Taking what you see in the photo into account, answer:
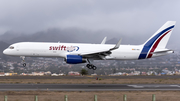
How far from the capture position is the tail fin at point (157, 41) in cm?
4856

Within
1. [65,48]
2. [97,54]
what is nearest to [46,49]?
[65,48]

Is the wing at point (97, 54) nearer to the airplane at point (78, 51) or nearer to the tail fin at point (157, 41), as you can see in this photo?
the airplane at point (78, 51)

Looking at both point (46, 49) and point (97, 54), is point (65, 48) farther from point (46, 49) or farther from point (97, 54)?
point (97, 54)

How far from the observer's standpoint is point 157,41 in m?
49.8

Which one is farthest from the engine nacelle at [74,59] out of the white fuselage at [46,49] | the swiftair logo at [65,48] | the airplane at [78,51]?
the swiftair logo at [65,48]

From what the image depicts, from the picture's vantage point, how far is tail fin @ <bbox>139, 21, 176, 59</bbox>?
1912 inches

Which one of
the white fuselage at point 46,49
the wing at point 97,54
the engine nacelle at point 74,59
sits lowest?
the engine nacelle at point 74,59

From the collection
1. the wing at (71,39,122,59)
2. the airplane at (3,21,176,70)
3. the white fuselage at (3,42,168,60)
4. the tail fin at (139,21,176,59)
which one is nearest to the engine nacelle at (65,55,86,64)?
the airplane at (3,21,176,70)

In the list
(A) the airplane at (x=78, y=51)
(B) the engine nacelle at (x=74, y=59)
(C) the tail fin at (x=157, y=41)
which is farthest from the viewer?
(C) the tail fin at (x=157, y=41)

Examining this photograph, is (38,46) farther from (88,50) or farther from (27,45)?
(88,50)

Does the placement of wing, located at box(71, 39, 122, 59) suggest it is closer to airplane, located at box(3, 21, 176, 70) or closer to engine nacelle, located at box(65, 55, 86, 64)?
airplane, located at box(3, 21, 176, 70)

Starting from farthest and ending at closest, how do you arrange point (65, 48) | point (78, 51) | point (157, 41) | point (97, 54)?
point (157, 41), point (78, 51), point (65, 48), point (97, 54)

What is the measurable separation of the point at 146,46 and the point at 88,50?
1118 centimetres

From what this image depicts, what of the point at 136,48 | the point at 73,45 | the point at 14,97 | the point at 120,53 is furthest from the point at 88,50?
the point at 14,97
